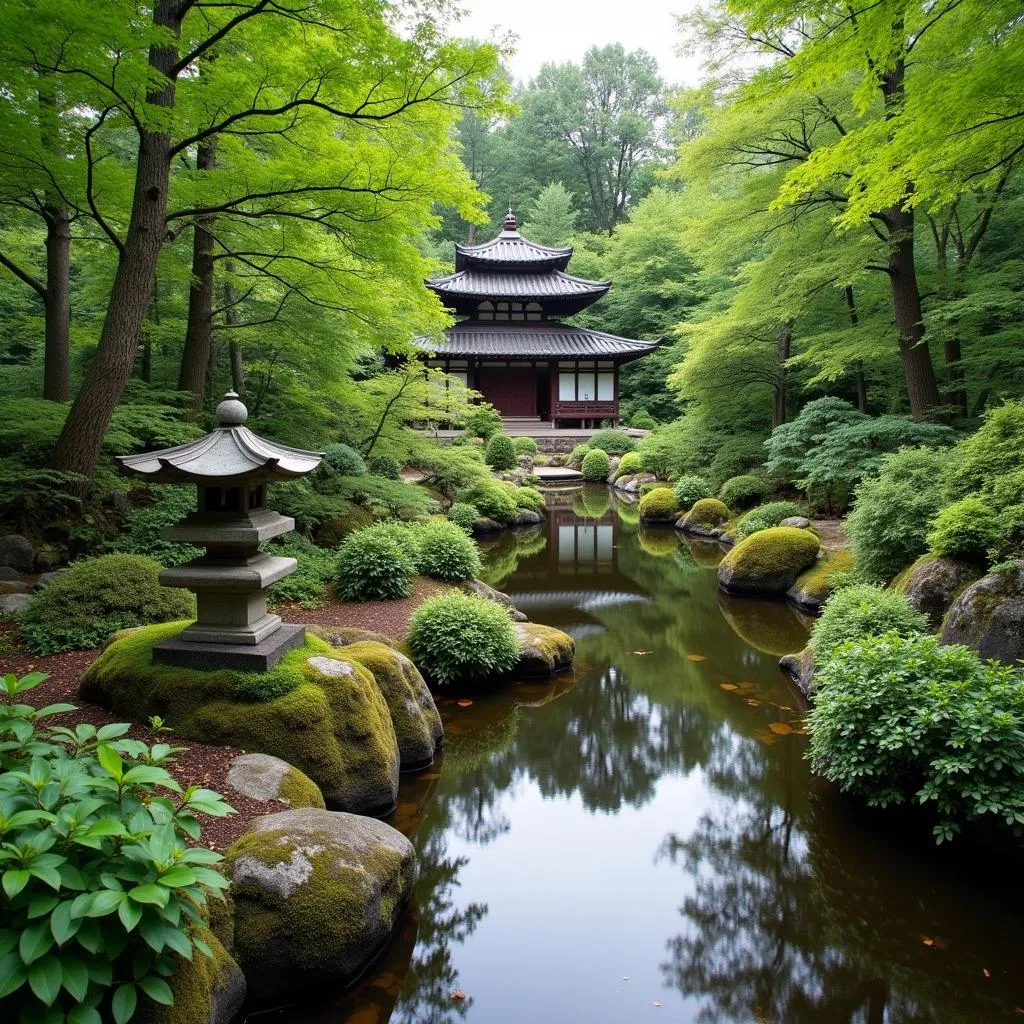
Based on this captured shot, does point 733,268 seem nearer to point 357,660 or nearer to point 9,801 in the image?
point 357,660

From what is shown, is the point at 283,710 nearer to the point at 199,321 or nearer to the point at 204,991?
the point at 204,991

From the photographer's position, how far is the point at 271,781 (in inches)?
160

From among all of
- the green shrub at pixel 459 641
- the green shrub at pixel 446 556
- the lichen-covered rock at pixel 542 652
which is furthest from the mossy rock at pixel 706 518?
the green shrub at pixel 459 641

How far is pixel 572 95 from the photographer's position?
52.3 meters

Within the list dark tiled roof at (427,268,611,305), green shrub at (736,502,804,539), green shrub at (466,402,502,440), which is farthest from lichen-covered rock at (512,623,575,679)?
dark tiled roof at (427,268,611,305)

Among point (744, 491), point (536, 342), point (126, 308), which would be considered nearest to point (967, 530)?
point (126, 308)

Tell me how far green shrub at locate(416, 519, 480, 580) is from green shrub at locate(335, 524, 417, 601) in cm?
71

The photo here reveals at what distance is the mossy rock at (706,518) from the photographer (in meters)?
15.7

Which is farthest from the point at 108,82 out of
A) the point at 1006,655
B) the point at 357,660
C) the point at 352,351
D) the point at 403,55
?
the point at 1006,655

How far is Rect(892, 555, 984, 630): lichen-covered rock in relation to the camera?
6.41 metres

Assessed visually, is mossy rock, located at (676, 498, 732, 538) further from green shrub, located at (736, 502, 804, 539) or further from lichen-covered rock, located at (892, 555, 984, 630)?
lichen-covered rock, located at (892, 555, 984, 630)

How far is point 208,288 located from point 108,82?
3874 mm

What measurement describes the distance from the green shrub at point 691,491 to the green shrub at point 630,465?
5316mm

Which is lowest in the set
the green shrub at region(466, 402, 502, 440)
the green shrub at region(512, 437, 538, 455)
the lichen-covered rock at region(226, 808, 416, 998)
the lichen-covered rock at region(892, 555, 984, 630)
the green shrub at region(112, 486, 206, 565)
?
the lichen-covered rock at region(226, 808, 416, 998)
